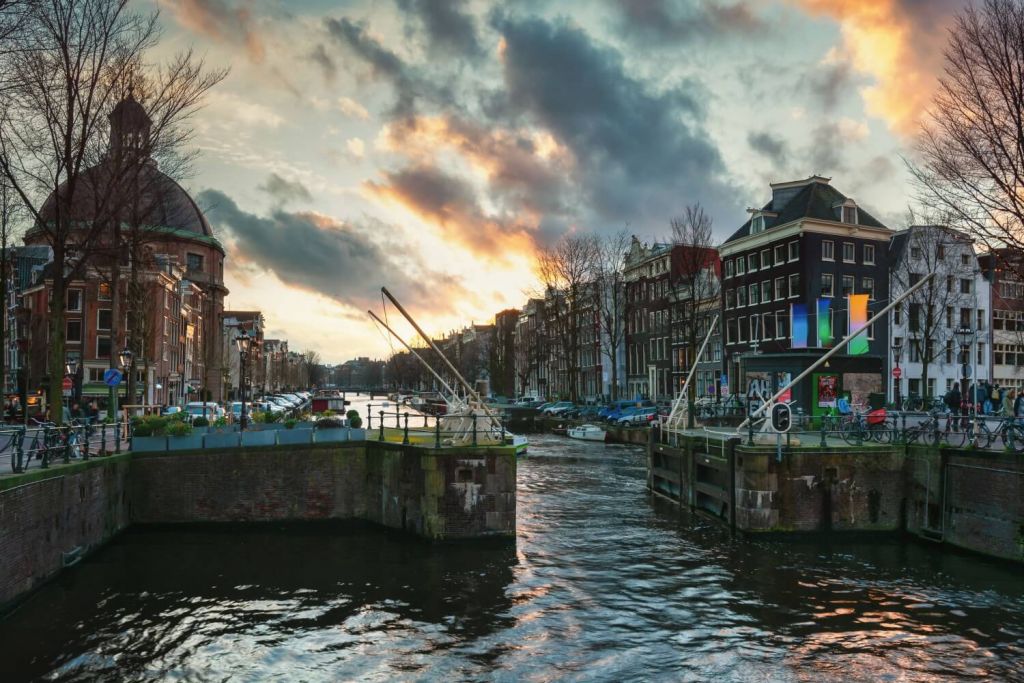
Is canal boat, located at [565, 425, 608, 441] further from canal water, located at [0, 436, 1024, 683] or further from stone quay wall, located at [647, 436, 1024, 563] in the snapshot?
canal water, located at [0, 436, 1024, 683]

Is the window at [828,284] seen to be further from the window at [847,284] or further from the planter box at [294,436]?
the planter box at [294,436]

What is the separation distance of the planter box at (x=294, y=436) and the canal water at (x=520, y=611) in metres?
3.20

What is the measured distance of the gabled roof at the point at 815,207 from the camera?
68.6m

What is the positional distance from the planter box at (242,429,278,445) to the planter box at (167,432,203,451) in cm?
165

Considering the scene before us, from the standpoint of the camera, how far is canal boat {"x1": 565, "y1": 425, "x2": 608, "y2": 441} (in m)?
63.3

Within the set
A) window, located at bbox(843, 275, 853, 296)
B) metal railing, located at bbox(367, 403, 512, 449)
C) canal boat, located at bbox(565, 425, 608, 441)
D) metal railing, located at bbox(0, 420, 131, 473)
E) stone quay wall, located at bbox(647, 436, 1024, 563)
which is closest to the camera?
metal railing, located at bbox(0, 420, 131, 473)

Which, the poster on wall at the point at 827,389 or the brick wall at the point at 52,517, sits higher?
the poster on wall at the point at 827,389

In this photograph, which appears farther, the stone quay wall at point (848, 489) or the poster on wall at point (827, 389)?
the poster on wall at point (827, 389)

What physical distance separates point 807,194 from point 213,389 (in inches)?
3876

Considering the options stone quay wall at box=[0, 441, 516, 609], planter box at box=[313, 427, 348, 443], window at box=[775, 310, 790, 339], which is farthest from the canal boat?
planter box at box=[313, 427, 348, 443]

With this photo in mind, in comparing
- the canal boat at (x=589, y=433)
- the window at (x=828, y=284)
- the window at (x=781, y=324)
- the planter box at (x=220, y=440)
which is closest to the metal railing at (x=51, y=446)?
the planter box at (x=220, y=440)

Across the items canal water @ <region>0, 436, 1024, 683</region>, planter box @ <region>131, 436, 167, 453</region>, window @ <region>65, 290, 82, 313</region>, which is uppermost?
window @ <region>65, 290, 82, 313</region>

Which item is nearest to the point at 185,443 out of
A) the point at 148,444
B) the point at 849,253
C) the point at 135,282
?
the point at 148,444

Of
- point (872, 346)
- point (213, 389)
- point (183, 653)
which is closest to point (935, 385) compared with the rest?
point (872, 346)
